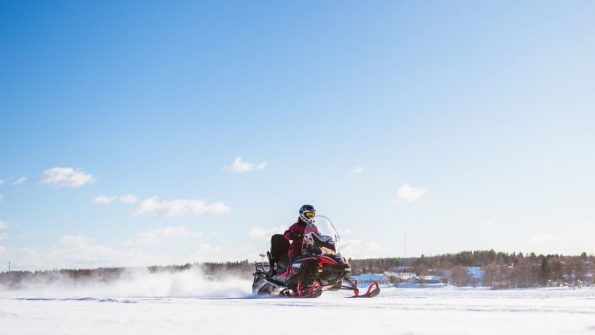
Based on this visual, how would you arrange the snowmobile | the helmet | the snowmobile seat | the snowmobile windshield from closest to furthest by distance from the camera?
the snowmobile → the snowmobile windshield → the helmet → the snowmobile seat

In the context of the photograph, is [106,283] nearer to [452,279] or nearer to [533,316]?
[533,316]

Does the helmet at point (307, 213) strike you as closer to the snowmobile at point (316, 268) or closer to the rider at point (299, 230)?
the rider at point (299, 230)

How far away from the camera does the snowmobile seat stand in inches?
664

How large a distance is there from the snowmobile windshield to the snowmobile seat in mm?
1447

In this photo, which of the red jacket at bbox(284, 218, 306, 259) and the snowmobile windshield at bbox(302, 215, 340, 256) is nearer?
the snowmobile windshield at bbox(302, 215, 340, 256)

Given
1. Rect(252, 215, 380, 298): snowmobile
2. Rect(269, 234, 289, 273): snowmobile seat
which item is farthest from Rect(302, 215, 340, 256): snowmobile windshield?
Rect(269, 234, 289, 273): snowmobile seat

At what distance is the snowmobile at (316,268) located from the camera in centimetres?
1494

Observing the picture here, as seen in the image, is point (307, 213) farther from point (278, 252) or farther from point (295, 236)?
point (278, 252)

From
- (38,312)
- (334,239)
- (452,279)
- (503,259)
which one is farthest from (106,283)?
(503,259)

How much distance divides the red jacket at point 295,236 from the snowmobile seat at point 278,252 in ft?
2.25

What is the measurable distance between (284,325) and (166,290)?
18384 mm

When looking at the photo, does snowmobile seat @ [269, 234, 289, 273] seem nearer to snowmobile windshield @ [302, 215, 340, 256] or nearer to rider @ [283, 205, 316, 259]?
rider @ [283, 205, 316, 259]

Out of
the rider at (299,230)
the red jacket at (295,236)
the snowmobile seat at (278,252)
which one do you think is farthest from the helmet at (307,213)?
the snowmobile seat at (278,252)

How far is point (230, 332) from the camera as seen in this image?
514 cm
